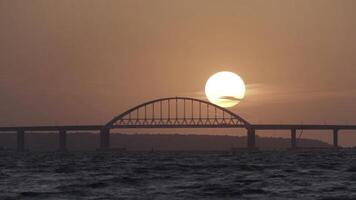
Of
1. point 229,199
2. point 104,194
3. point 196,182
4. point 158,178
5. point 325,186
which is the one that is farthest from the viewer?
point 158,178

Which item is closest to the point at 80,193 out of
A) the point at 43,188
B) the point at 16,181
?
the point at 43,188

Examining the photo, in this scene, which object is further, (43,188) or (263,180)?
(263,180)

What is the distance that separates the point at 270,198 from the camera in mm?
41156

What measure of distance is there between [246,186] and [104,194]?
31.3 ft

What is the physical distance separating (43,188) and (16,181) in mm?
8424

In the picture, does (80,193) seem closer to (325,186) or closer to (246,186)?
(246,186)

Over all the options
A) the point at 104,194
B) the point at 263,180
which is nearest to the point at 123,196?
the point at 104,194

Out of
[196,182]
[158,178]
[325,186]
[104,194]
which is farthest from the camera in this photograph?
[158,178]

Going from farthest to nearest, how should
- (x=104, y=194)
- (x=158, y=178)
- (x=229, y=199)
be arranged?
(x=158, y=178) → (x=104, y=194) → (x=229, y=199)

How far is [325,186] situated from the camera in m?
48.4

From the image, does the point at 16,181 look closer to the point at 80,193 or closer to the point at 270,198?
the point at 80,193

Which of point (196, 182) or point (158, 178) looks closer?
point (196, 182)

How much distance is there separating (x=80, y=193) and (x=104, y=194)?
57.7 inches

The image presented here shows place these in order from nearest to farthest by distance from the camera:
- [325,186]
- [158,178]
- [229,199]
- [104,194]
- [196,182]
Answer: [229,199]
[104,194]
[325,186]
[196,182]
[158,178]
